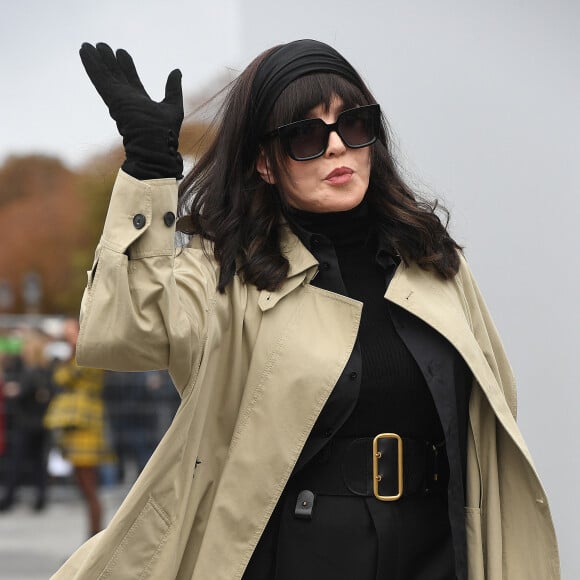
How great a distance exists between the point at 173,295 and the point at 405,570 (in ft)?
2.51

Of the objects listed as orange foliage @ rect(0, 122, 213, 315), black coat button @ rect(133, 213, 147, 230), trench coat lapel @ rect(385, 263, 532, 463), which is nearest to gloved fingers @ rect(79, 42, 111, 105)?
black coat button @ rect(133, 213, 147, 230)

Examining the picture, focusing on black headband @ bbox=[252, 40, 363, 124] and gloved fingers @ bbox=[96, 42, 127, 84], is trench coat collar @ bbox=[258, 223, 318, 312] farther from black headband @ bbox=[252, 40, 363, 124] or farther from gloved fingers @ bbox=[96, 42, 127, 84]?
gloved fingers @ bbox=[96, 42, 127, 84]

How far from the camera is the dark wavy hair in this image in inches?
103

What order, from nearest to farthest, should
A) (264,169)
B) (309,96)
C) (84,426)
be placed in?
(309,96) < (264,169) < (84,426)

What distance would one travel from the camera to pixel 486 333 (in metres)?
2.79

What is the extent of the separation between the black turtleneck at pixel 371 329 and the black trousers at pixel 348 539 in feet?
0.49

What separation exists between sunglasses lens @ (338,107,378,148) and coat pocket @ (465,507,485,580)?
81cm

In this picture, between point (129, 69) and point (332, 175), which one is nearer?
point (129, 69)

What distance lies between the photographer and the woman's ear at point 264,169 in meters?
2.73

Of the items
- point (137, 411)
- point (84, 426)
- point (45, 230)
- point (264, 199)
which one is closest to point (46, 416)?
point (137, 411)

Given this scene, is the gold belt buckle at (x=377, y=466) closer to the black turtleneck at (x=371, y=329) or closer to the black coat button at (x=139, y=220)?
the black turtleneck at (x=371, y=329)

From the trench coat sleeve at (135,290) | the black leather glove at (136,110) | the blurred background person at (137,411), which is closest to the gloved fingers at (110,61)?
the black leather glove at (136,110)

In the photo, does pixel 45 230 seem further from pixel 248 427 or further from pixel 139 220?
pixel 139 220

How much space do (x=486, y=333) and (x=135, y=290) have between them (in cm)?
90
